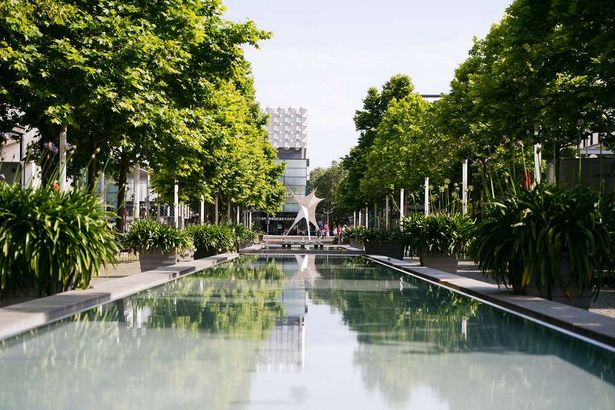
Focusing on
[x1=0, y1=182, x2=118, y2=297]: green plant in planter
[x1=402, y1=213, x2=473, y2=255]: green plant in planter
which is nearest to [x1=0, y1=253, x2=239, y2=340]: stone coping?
[x1=0, y1=182, x2=118, y2=297]: green plant in planter

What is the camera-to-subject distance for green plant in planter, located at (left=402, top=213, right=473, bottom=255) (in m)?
28.7

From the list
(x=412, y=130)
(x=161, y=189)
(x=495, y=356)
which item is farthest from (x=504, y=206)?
(x=412, y=130)

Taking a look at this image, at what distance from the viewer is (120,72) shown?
20.3 metres

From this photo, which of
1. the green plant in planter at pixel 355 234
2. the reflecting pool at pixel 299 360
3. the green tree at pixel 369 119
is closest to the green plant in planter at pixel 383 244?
the green plant in planter at pixel 355 234

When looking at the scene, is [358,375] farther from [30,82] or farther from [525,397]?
[30,82]

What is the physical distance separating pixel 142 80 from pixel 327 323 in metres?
10.1

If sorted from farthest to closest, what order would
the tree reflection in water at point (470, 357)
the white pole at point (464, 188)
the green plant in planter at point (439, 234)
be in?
1. the white pole at point (464, 188)
2. the green plant in planter at point (439, 234)
3. the tree reflection in water at point (470, 357)

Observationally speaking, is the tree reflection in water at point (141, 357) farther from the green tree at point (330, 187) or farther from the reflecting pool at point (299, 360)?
the green tree at point (330, 187)

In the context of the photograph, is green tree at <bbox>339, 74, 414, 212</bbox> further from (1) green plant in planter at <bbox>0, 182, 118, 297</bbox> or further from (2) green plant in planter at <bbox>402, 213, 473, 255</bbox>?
(1) green plant in planter at <bbox>0, 182, 118, 297</bbox>

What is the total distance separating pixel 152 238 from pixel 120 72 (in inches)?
365

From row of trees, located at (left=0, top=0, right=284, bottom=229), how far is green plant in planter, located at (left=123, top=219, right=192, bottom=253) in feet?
6.70

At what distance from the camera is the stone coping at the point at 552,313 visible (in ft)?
37.2

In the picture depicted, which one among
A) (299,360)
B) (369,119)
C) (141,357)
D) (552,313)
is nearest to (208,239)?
(552,313)

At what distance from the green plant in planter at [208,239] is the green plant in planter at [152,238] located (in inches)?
304
